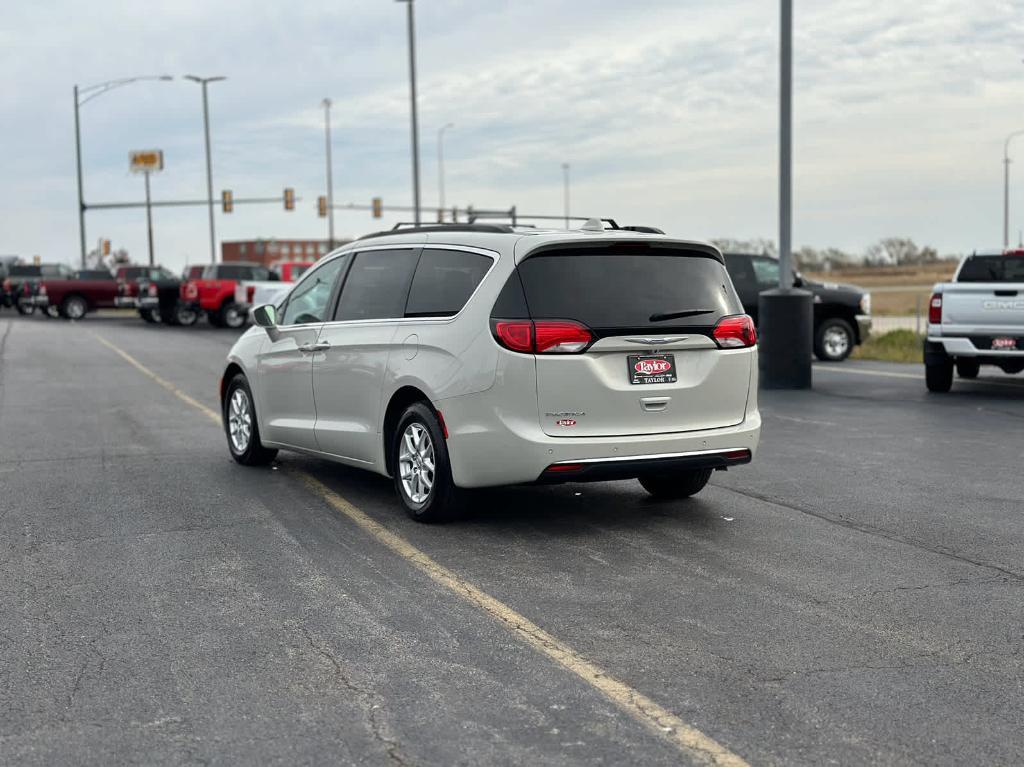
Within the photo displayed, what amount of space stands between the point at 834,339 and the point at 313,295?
49.4 ft

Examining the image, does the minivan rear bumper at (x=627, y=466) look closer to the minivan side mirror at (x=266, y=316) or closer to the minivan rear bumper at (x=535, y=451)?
the minivan rear bumper at (x=535, y=451)

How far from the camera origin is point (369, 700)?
4.54 metres

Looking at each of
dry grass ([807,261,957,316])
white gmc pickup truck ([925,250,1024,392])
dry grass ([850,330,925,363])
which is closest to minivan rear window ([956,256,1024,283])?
white gmc pickup truck ([925,250,1024,392])

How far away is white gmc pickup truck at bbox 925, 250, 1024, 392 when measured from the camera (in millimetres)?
15094

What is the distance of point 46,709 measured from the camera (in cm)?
448

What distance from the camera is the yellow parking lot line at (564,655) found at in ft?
13.4

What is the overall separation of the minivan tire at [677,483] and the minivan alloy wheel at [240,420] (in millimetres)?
3375

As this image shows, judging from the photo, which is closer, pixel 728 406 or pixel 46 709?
pixel 46 709

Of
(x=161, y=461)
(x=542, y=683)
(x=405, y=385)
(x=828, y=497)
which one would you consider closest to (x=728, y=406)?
(x=828, y=497)

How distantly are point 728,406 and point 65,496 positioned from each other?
4.62 meters

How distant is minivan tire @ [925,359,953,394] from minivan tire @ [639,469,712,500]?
846cm

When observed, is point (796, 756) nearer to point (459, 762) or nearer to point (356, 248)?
point (459, 762)

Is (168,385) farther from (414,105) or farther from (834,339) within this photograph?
(414,105)

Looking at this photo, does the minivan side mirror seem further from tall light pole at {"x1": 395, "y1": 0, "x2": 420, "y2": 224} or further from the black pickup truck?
tall light pole at {"x1": 395, "y1": 0, "x2": 420, "y2": 224}
